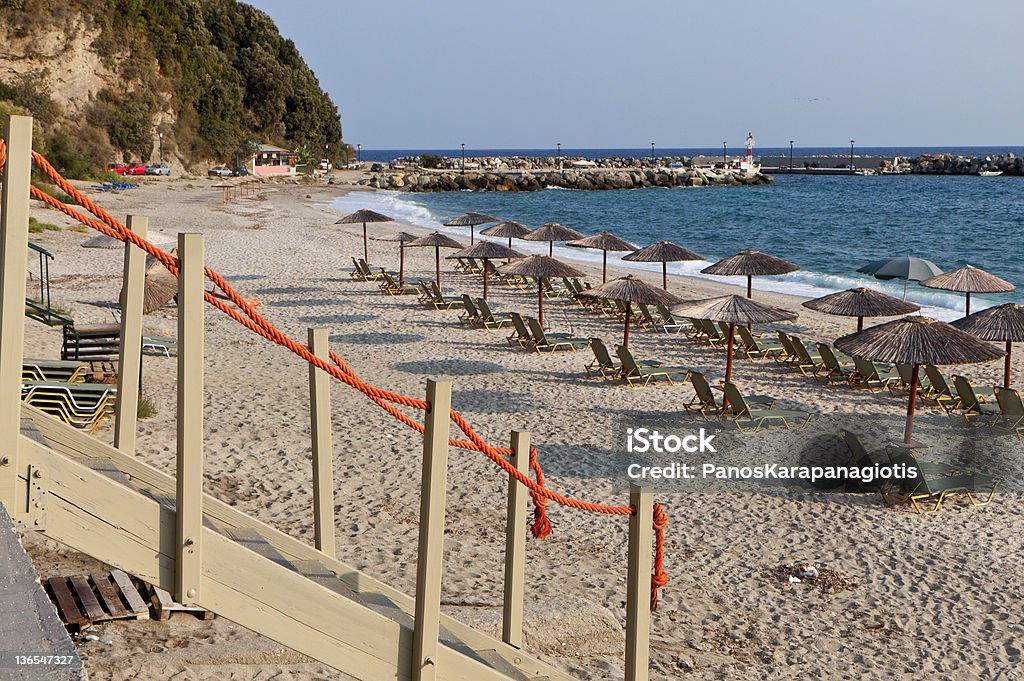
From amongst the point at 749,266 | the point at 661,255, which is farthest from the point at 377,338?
the point at 749,266

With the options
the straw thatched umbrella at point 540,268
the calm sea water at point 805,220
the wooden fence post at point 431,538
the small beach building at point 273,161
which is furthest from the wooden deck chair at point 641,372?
the small beach building at point 273,161

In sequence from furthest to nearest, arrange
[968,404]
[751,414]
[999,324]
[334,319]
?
1. [334,319]
2. [968,404]
3. [999,324]
4. [751,414]

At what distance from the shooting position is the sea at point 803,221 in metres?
31.1

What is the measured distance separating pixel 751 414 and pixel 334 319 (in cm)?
865

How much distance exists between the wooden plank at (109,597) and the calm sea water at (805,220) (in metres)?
19.6

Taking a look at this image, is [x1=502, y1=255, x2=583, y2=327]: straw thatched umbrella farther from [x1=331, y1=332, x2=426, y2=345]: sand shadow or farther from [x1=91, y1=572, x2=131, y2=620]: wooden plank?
[x1=91, y1=572, x2=131, y2=620]: wooden plank

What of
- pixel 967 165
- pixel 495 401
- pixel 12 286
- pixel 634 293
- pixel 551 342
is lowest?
pixel 495 401

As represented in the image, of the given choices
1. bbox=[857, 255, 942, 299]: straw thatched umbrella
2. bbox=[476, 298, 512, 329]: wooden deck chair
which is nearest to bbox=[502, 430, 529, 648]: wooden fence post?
bbox=[476, 298, 512, 329]: wooden deck chair

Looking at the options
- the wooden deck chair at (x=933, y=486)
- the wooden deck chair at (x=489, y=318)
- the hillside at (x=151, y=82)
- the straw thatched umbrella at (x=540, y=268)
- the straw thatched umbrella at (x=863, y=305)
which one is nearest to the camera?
the wooden deck chair at (x=933, y=486)

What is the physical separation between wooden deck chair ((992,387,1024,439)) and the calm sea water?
422 inches

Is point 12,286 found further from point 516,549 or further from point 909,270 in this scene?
point 909,270

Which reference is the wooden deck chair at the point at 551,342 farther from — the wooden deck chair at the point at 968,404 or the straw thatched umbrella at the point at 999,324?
the straw thatched umbrella at the point at 999,324

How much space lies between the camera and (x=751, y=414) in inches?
424

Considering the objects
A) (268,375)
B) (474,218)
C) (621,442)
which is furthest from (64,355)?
(474,218)
